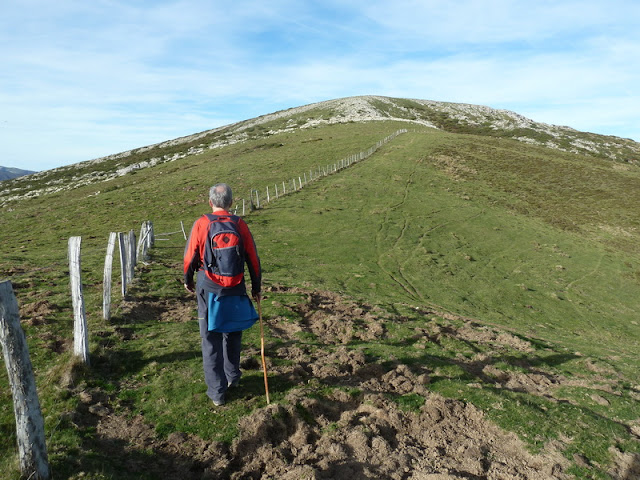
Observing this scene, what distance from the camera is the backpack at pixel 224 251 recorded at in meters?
6.67

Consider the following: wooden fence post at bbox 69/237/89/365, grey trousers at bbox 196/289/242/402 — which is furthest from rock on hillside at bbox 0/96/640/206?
grey trousers at bbox 196/289/242/402

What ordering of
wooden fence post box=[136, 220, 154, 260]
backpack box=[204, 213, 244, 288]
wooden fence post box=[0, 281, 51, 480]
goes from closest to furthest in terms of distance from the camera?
1. wooden fence post box=[0, 281, 51, 480]
2. backpack box=[204, 213, 244, 288]
3. wooden fence post box=[136, 220, 154, 260]

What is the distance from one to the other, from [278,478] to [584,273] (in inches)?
1188

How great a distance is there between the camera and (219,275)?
6.81 m

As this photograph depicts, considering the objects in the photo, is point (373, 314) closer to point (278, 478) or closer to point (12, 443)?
point (278, 478)

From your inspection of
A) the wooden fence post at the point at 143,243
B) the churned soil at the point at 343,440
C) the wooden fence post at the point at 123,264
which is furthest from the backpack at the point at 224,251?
the wooden fence post at the point at 143,243

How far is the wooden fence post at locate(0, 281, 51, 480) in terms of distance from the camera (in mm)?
4879

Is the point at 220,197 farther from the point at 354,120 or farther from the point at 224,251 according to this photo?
the point at 354,120

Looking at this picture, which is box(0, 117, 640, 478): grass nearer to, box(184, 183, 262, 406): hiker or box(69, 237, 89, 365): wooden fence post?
box(69, 237, 89, 365): wooden fence post

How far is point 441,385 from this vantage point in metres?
8.44

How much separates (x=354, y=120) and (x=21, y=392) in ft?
353

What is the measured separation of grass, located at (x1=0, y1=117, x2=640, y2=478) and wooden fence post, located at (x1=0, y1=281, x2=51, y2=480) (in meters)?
0.40

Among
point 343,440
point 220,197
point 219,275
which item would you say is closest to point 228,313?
point 219,275

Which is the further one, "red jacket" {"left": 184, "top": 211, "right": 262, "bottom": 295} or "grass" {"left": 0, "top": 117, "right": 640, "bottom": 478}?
"grass" {"left": 0, "top": 117, "right": 640, "bottom": 478}
